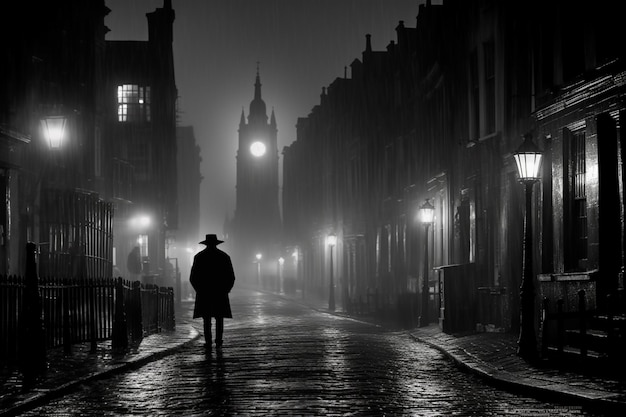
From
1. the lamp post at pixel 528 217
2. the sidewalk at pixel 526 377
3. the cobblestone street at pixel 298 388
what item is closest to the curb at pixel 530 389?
the sidewalk at pixel 526 377

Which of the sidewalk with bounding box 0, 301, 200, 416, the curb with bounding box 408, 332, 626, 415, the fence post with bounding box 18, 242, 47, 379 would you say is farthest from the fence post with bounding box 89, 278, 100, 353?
the curb with bounding box 408, 332, 626, 415

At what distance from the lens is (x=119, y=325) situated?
1717 cm

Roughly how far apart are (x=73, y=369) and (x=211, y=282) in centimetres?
450

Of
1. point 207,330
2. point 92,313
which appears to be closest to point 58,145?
point 92,313

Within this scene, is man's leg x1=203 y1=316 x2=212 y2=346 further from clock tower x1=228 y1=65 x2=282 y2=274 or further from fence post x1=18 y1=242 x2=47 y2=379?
clock tower x1=228 y1=65 x2=282 y2=274

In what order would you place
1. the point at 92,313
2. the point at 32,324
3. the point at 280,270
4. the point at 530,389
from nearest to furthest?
the point at 530,389
the point at 32,324
the point at 92,313
the point at 280,270

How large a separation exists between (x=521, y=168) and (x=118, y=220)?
31.8 m

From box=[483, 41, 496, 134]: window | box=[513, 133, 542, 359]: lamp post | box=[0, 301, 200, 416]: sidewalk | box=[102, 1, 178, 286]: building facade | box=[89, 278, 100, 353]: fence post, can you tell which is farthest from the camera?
box=[102, 1, 178, 286]: building facade

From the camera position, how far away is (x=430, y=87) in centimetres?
3188

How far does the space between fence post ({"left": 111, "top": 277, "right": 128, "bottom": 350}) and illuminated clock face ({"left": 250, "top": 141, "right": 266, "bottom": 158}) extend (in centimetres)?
15046

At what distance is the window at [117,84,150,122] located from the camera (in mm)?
53656

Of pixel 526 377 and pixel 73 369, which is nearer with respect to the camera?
pixel 526 377

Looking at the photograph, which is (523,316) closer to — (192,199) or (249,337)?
(249,337)

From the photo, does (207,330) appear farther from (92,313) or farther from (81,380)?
(81,380)
